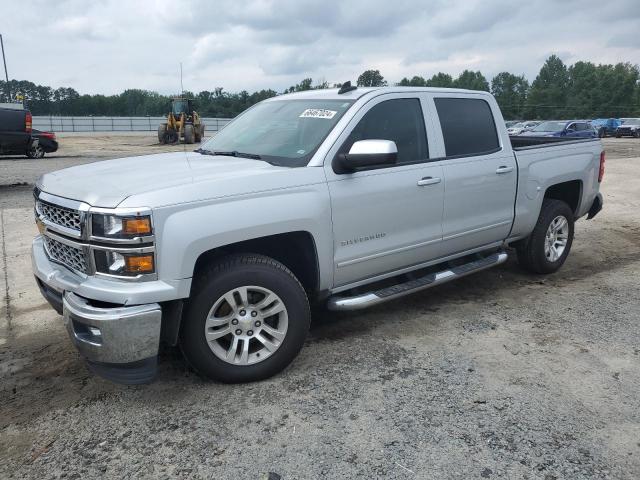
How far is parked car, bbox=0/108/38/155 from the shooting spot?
13.0 metres

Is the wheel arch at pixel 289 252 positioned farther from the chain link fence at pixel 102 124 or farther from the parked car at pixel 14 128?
the chain link fence at pixel 102 124

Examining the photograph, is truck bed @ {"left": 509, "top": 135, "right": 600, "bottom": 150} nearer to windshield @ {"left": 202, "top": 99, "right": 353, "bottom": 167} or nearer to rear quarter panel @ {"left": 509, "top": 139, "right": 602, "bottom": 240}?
rear quarter panel @ {"left": 509, "top": 139, "right": 602, "bottom": 240}

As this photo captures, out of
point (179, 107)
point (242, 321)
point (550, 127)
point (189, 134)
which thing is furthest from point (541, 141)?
point (179, 107)

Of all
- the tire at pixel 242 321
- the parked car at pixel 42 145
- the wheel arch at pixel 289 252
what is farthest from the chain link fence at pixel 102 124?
the tire at pixel 242 321

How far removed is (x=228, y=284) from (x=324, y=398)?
2.98 feet

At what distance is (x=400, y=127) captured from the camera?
422cm

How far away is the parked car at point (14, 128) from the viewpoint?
13.0 metres

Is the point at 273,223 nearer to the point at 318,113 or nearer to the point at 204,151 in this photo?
the point at 318,113

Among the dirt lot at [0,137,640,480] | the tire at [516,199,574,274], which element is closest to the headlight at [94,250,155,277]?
the dirt lot at [0,137,640,480]

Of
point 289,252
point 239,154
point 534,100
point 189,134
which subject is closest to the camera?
point 289,252

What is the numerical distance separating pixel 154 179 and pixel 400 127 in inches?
77.3

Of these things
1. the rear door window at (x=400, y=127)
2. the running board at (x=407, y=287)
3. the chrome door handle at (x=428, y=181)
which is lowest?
the running board at (x=407, y=287)

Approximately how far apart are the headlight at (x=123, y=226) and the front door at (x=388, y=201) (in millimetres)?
1266

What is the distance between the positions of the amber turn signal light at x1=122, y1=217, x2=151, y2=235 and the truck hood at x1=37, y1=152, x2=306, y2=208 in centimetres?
9
